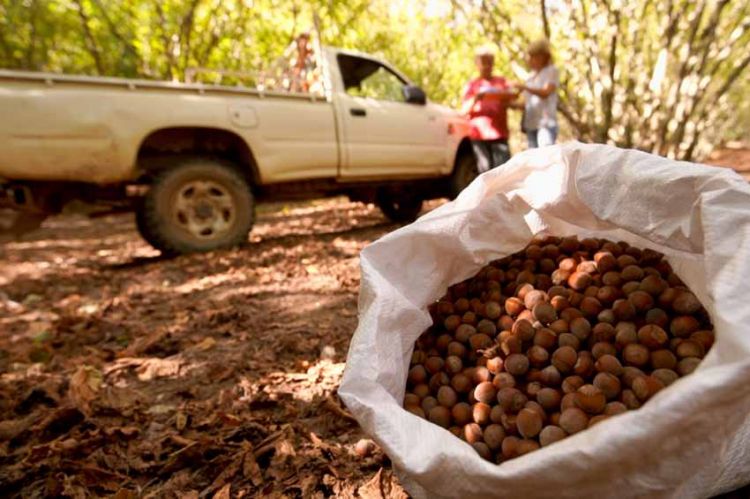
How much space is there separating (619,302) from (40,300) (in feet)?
14.5

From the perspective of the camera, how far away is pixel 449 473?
103 cm

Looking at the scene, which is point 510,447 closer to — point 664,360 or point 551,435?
point 551,435

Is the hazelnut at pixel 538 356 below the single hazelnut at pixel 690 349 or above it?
Answer: below

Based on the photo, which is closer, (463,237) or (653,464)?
(653,464)

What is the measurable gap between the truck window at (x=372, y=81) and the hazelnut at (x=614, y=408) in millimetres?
5261

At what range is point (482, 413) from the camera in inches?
53.8

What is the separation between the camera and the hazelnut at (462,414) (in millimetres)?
1404

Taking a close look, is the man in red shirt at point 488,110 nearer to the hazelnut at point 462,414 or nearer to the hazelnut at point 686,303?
the hazelnut at point 686,303

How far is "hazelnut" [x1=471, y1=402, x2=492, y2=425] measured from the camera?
4.47 ft

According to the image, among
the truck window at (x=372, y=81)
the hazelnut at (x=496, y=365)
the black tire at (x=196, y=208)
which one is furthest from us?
the truck window at (x=372, y=81)

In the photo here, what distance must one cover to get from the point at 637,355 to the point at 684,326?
6.6 inches

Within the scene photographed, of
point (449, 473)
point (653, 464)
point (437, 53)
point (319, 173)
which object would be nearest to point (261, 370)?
point (449, 473)

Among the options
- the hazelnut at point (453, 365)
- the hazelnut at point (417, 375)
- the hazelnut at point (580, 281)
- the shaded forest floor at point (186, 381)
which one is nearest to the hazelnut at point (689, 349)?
the hazelnut at point (580, 281)

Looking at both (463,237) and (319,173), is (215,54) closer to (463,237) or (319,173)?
(319,173)
